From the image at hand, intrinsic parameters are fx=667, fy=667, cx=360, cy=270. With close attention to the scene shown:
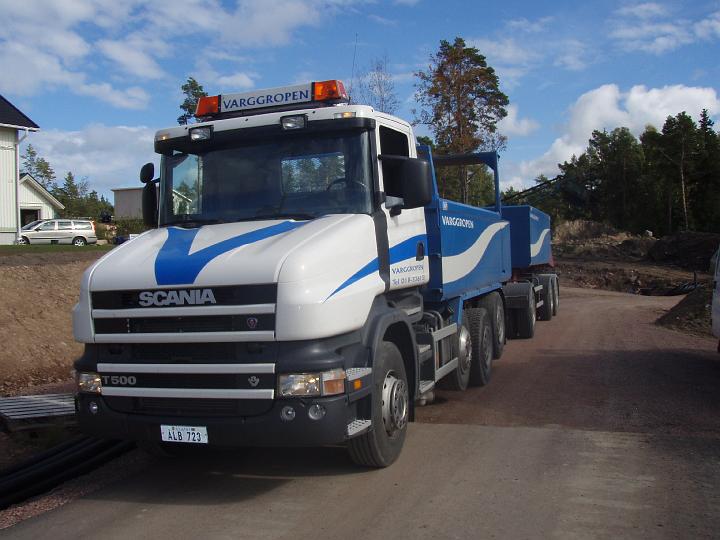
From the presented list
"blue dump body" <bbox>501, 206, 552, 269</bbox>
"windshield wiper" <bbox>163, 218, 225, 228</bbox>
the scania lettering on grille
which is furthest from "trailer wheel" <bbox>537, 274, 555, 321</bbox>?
the scania lettering on grille

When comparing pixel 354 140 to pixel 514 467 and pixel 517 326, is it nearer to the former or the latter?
pixel 514 467

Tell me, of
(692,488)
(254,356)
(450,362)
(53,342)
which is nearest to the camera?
(254,356)

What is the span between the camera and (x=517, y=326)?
13430 mm

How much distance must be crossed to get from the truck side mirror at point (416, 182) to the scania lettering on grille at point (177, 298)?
1932mm

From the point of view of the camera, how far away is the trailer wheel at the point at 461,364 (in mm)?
8094

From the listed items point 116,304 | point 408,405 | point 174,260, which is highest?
point 174,260

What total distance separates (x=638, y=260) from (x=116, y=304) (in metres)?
36.8

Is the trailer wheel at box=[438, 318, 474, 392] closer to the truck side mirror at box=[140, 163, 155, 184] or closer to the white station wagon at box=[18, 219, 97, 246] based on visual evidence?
the truck side mirror at box=[140, 163, 155, 184]

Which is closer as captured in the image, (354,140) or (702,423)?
(354,140)

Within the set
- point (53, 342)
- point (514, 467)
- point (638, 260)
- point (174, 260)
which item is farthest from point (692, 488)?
point (638, 260)

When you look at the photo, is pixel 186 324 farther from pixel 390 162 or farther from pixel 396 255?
pixel 390 162

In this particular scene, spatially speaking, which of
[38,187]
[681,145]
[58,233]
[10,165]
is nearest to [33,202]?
[38,187]

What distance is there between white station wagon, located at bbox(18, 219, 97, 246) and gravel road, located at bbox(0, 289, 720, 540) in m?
30.0

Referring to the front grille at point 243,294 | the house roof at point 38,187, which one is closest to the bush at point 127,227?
the house roof at point 38,187
